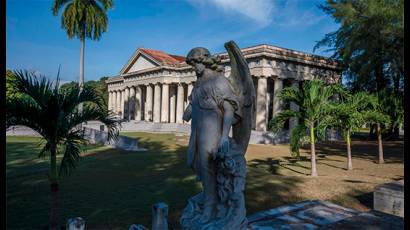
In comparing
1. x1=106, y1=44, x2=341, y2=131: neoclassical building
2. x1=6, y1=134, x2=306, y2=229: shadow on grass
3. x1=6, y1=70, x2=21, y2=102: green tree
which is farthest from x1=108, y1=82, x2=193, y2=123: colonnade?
x1=6, y1=70, x2=21, y2=102: green tree

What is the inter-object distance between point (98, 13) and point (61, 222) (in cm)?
2711

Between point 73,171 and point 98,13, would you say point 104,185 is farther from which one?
point 98,13

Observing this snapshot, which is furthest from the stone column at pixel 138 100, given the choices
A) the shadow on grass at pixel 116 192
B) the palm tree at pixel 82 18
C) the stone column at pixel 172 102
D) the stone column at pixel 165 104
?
the shadow on grass at pixel 116 192

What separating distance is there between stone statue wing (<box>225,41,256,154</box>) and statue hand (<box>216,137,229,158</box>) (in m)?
0.34

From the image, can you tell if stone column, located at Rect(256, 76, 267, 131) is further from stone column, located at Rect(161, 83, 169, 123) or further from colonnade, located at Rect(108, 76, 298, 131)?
stone column, located at Rect(161, 83, 169, 123)

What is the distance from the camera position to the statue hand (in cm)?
380

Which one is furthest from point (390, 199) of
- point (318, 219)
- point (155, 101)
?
point (155, 101)

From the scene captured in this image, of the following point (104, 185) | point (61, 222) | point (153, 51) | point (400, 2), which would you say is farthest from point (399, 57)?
point (153, 51)

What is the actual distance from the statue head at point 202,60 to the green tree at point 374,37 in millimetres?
16269

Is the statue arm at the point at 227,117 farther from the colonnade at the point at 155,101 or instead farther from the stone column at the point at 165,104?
the stone column at the point at 165,104

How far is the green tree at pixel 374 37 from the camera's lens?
1733cm

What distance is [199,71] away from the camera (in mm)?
4152

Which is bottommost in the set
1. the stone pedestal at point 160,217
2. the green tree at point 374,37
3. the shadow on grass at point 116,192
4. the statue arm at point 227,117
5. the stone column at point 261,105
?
the shadow on grass at point 116,192

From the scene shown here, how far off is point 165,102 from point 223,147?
3877cm
